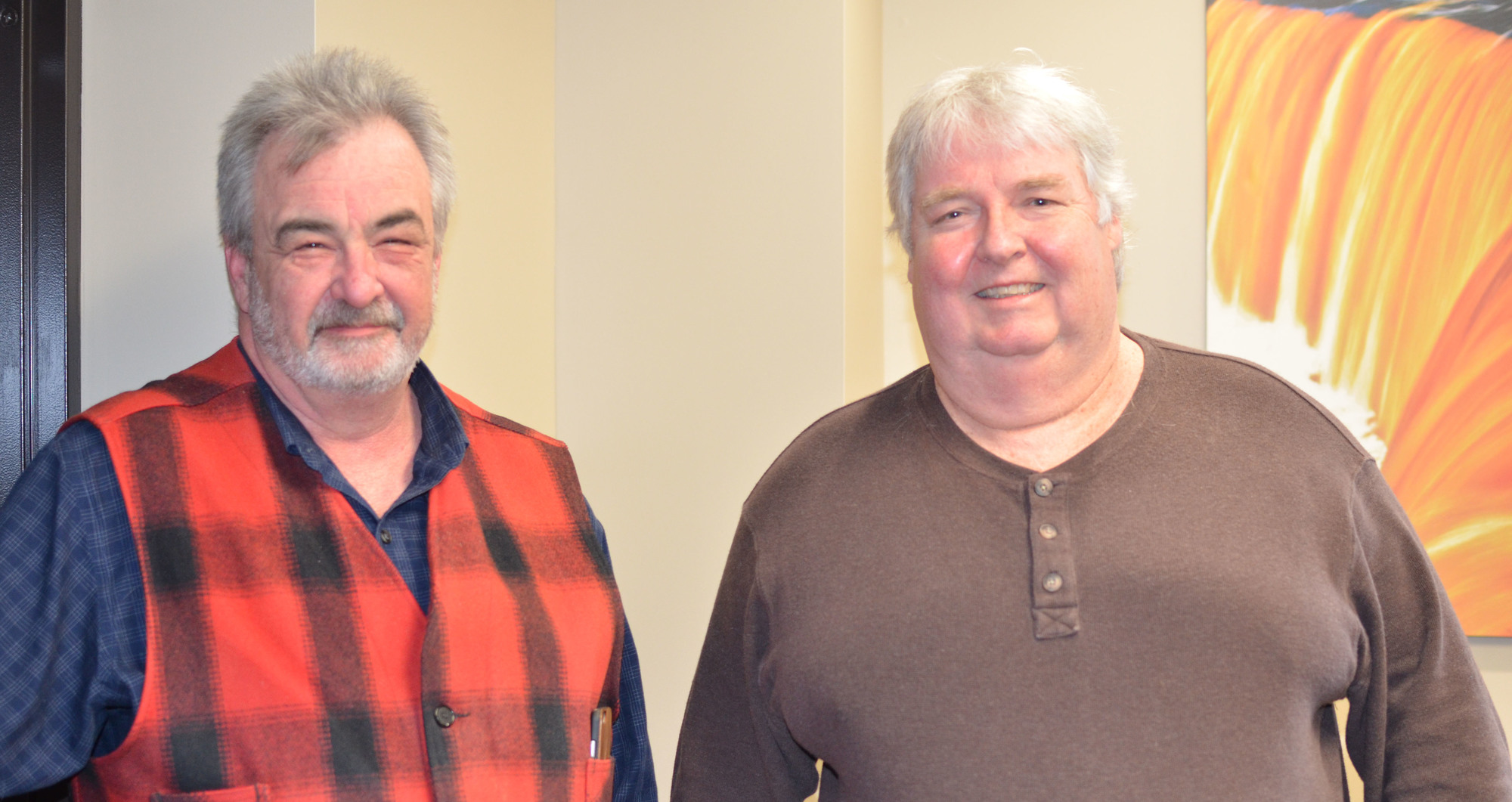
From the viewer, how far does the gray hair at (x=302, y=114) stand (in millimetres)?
1413

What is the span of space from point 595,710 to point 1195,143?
163cm

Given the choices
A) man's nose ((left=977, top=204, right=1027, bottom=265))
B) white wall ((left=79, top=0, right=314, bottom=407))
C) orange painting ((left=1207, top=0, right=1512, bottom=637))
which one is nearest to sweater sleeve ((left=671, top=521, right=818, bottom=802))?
man's nose ((left=977, top=204, right=1027, bottom=265))

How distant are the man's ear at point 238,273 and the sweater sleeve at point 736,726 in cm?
69

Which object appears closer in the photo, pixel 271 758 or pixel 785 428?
pixel 271 758

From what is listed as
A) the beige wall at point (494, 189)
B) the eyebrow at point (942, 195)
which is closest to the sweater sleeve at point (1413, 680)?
the eyebrow at point (942, 195)

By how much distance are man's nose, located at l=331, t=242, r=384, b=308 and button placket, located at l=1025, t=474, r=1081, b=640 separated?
81 centimetres

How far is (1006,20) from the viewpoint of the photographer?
8.02 ft

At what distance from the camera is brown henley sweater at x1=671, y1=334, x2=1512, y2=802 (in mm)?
1257

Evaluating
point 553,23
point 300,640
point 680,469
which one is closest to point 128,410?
point 300,640

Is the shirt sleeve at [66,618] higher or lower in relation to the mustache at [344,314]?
lower

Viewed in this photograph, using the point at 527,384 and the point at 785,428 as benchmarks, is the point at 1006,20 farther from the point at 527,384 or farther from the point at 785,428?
the point at 527,384

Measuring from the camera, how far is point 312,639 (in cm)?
132

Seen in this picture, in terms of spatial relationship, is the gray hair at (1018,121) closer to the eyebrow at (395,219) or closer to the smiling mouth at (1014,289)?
the smiling mouth at (1014,289)

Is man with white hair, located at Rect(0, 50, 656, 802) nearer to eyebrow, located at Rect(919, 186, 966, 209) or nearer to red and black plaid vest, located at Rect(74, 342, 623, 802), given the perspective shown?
red and black plaid vest, located at Rect(74, 342, 623, 802)
